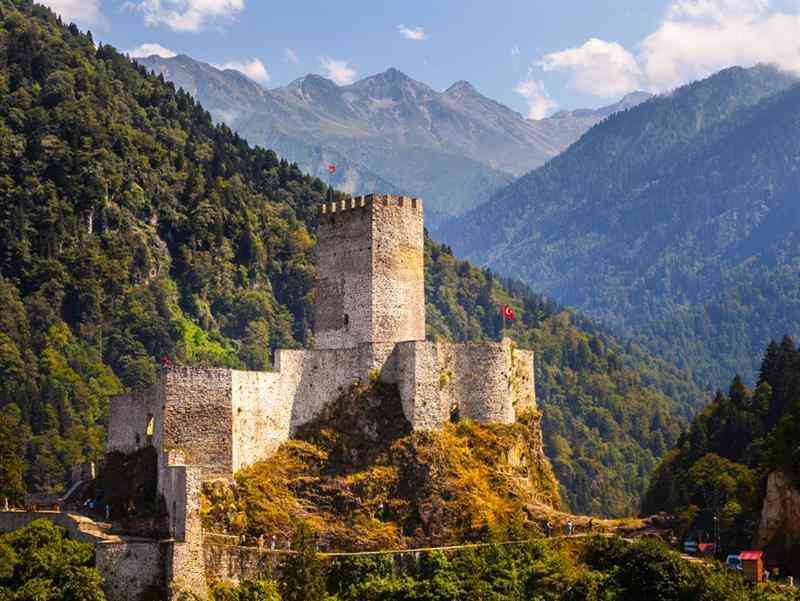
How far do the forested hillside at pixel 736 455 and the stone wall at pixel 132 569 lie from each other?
107 feet

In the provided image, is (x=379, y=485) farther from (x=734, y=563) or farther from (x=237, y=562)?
(x=734, y=563)

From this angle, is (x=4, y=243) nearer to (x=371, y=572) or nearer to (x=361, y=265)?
(x=361, y=265)

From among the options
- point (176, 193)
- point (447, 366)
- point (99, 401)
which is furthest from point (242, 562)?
point (176, 193)

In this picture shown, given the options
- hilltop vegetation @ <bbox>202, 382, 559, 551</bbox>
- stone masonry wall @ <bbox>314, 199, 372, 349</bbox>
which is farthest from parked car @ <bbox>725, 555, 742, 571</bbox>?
stone masonry wall @ <bbox>314, 199, 372, 349</bbox>

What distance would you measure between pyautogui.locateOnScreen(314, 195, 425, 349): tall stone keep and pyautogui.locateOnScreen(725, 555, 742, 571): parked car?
18.9 metres

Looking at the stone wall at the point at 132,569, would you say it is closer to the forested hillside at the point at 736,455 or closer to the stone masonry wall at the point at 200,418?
the stone masonry wall at the point at 200,418

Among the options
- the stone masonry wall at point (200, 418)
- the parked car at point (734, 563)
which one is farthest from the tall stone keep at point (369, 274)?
the parked car at point (734, 563)

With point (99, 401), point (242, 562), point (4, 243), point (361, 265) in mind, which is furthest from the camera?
point (4, 243)

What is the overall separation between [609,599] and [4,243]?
341 feet

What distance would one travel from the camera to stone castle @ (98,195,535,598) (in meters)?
70.0

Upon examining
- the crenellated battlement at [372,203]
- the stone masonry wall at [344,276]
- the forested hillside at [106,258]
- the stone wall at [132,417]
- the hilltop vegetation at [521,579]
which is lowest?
the hilltop vegetation at [521,579]

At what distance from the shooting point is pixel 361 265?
78.2 metres

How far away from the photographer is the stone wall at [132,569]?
213ft

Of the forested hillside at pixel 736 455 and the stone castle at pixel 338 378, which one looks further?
the forested hillside at pixel 736 455
